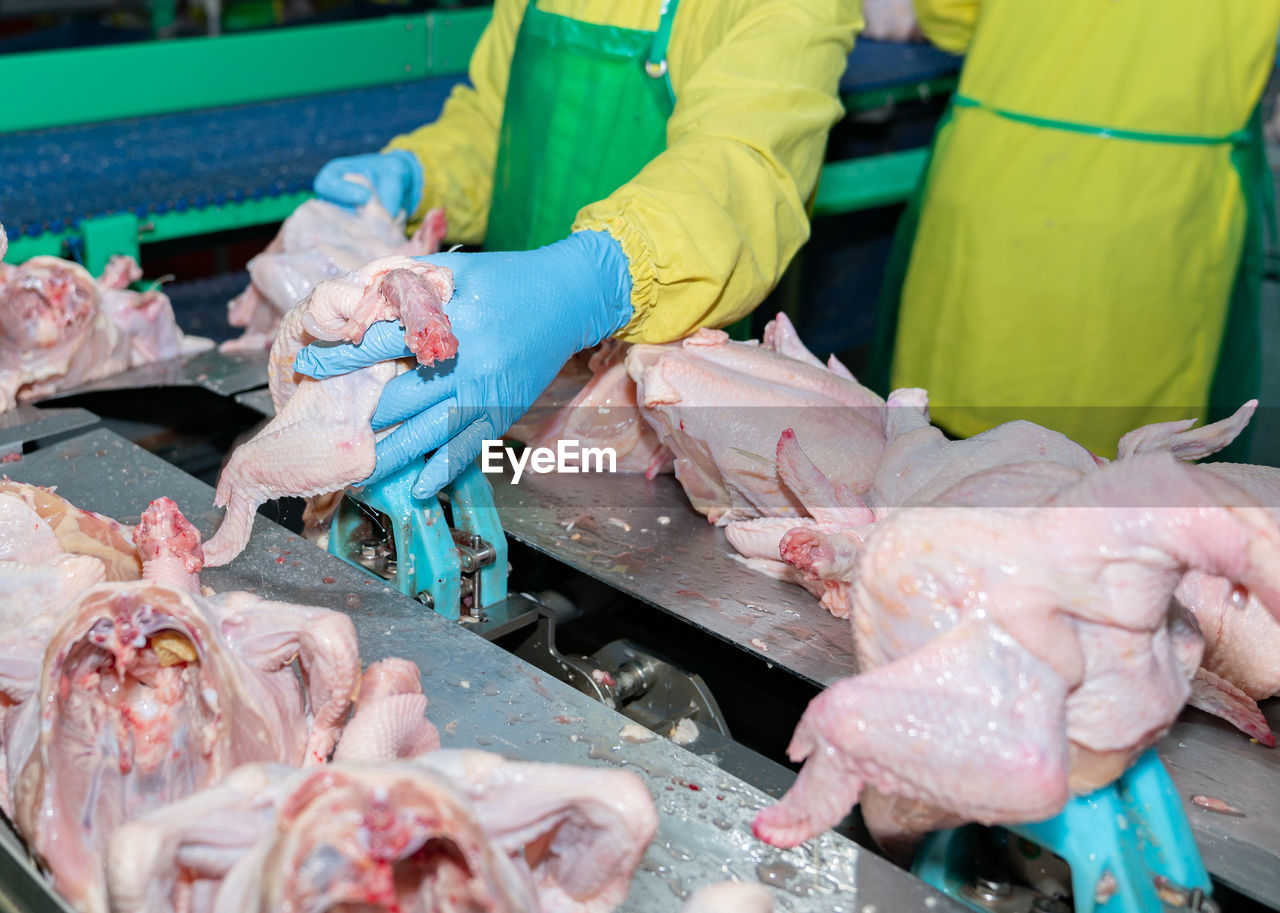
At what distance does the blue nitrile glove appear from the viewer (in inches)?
69.9

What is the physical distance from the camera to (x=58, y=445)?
2.21 metres

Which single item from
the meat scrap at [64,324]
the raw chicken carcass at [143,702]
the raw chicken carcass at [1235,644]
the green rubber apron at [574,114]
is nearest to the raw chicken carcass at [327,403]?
the raw chicken carcass at [143,702]

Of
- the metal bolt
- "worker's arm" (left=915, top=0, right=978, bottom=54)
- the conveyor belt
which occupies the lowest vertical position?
the metal bolt

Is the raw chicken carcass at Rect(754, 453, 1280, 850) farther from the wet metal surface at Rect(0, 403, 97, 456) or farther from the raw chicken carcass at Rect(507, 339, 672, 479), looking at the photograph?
the wet metal surface at Rect(0, 403, 97, 456)

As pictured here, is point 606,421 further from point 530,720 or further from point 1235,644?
point 1235,644

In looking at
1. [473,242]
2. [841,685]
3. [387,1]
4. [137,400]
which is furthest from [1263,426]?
[387,1]

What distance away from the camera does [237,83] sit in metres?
3.58

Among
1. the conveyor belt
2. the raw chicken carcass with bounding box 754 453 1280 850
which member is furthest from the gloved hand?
the raw chicken carcass with bounding box 754 453 1280 850

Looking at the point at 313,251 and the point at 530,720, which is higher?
the point at 313,251

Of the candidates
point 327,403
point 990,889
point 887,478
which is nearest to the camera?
point 990,889

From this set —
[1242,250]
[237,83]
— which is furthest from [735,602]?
[237,83]

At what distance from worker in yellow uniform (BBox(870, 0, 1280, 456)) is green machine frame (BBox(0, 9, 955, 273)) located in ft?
2.81

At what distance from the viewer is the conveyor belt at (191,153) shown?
106 inches

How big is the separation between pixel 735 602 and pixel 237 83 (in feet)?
8.37
